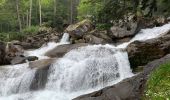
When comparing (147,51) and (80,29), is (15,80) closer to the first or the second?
(147,51)

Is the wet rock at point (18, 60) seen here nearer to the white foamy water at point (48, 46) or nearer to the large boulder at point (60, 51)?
the large boulder at point (60, 51)

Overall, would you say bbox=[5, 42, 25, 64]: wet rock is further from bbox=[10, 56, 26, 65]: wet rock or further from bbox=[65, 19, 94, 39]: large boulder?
bbox=[65, 19, 94, 39]: large boulder

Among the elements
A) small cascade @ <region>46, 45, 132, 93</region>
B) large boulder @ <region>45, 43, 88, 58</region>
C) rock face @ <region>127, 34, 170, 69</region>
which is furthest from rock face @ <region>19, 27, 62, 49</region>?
rock face @ <region>127, 34, 170, 69</region>

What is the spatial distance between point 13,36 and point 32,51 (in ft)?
39.8

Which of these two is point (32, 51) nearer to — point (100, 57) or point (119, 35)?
point (119, 35)

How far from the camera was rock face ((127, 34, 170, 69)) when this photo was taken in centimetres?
2275

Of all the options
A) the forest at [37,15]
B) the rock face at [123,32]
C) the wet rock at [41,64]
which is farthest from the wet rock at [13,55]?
the forest at [37,15]

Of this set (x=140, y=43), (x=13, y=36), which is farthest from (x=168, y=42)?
(x=13, y=36)

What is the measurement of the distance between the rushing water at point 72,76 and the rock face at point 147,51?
0.59m

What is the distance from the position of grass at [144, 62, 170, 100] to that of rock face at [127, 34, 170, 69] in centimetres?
1038

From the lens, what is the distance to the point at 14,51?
34.2m

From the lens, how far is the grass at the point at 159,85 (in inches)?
430

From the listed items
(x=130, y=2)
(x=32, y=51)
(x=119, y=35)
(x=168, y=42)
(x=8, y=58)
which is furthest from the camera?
(x=32, y=51)

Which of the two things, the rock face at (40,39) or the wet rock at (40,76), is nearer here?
the wet rock at (40,76)
